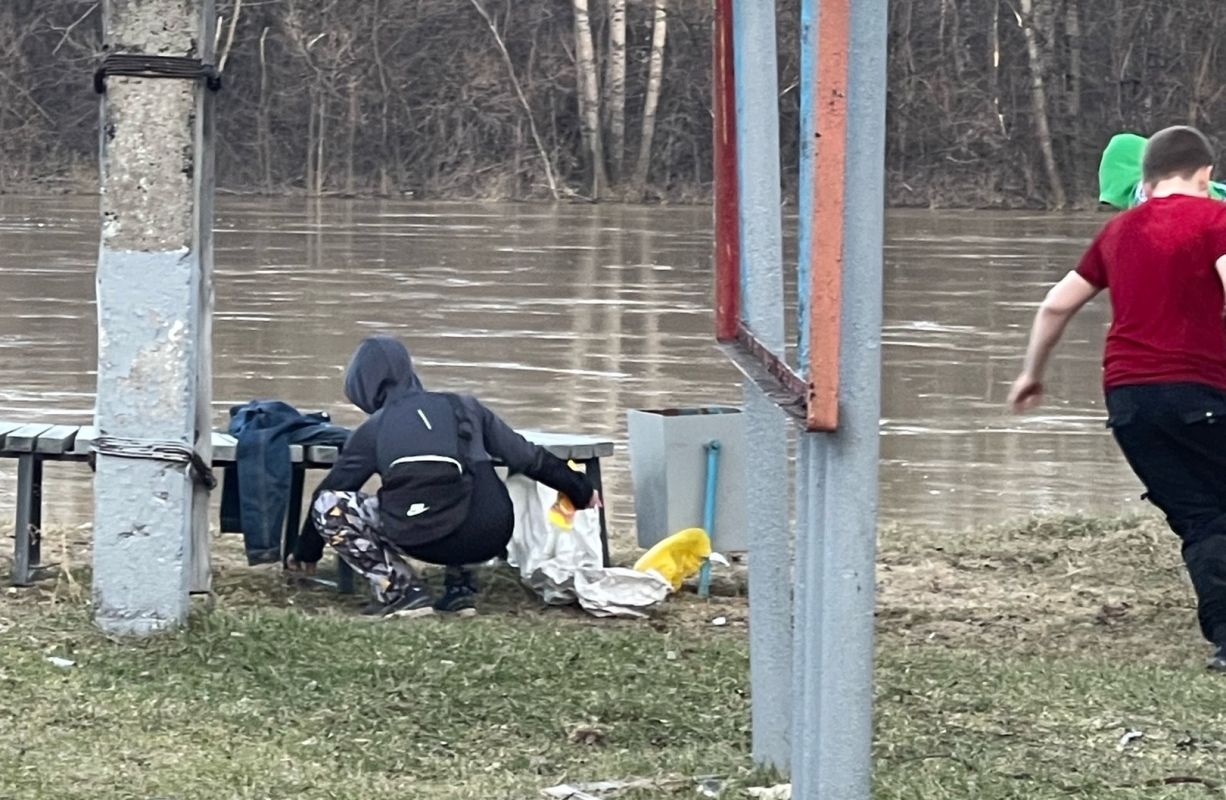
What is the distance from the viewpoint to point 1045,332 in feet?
20.4

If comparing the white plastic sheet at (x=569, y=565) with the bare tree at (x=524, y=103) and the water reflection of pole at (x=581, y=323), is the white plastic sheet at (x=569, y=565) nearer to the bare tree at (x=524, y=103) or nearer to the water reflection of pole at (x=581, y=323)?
the water reflection of pole at (x=581, y=323)

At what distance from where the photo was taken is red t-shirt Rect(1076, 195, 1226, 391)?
20.1 feet

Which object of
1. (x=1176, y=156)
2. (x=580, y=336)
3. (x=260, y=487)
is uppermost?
(x=1176, y=156)

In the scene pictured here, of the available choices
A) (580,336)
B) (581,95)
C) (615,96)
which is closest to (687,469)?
(580,336)

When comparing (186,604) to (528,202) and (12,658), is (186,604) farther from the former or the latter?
(528,202)

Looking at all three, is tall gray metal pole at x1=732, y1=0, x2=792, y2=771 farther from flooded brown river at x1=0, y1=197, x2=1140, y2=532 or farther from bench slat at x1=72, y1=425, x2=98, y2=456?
flooded brown river at x1=0, y1=197, x2=1140, y2=532

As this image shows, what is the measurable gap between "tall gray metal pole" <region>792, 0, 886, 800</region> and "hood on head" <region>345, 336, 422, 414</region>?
11.4 feet

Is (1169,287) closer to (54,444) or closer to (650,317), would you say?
(54,444)

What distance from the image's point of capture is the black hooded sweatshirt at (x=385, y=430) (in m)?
7.01

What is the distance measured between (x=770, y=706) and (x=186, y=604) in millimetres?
1996

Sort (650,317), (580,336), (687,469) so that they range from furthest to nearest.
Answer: (650,317), (580,336), (687,469)

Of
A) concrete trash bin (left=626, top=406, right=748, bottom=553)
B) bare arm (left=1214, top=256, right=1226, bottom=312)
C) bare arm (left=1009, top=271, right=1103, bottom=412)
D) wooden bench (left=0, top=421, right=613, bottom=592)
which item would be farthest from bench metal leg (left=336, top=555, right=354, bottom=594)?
bare arm (left=1214, top=256, right=1226, bottom=312)

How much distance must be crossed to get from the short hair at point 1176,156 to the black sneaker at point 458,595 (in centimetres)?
253

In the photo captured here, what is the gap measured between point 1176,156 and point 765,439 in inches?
82.5
